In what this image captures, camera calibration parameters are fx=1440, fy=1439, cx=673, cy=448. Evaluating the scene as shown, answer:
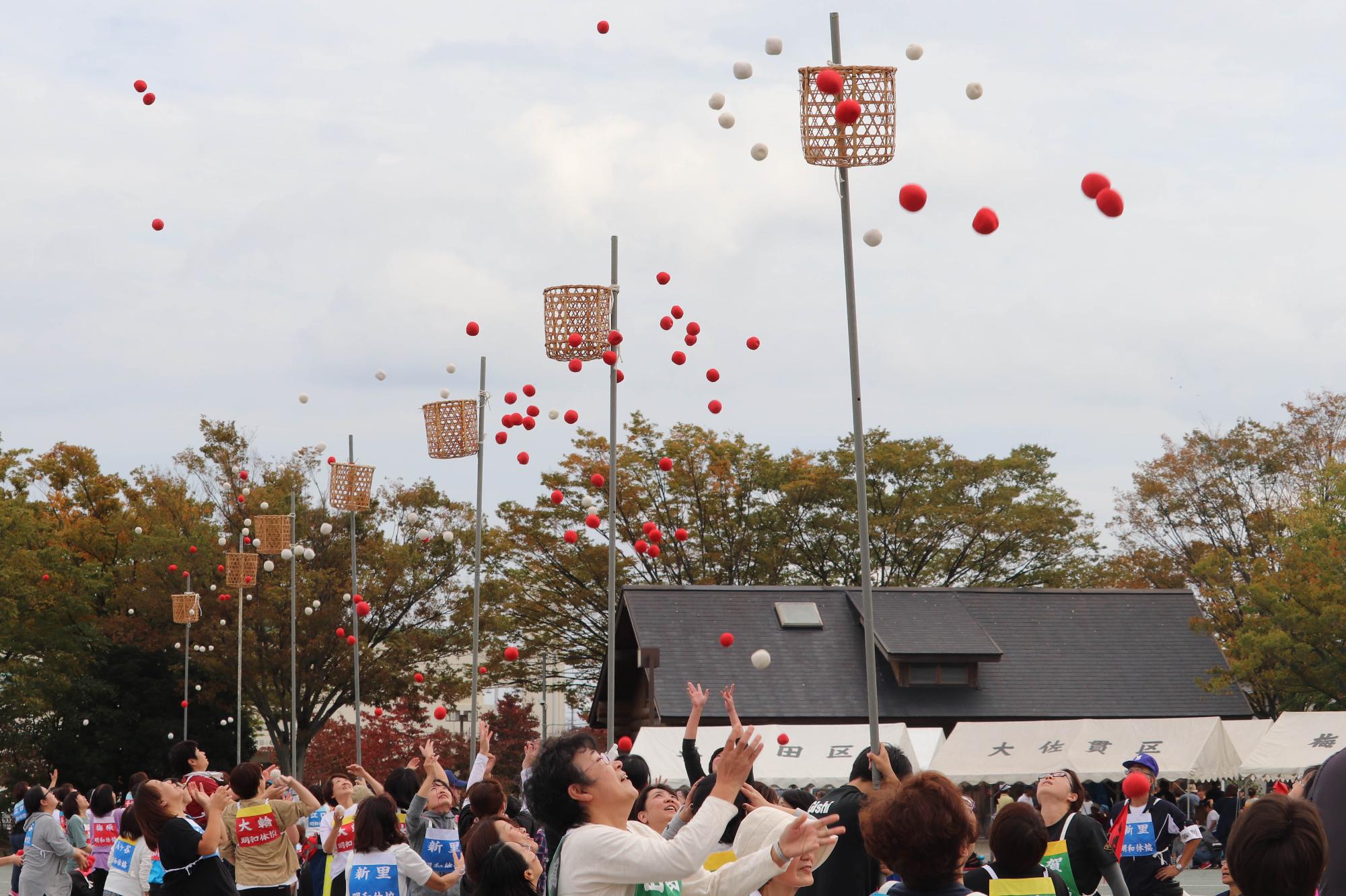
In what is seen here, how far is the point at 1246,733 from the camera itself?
2512cm

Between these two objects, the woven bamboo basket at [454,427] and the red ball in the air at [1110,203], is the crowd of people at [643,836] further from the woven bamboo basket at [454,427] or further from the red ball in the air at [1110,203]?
the woven bamboo basket at [454,427]

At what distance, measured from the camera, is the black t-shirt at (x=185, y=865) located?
7.27m

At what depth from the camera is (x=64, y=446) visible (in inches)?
1913

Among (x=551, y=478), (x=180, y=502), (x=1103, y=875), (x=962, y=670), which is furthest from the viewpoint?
(x=180, y=502)

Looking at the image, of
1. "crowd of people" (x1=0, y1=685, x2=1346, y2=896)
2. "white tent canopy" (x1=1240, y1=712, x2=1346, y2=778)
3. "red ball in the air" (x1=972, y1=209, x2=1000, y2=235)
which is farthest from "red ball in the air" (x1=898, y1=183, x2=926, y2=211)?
"white tent canopy" (x1=1240, y1=712, x2=1346, y2=778)

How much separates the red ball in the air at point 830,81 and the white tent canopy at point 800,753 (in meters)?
15.4

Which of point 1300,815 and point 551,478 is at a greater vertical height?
point 551,478

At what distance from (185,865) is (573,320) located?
26.0ft

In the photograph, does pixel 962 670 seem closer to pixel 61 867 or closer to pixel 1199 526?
pixel 1199 526

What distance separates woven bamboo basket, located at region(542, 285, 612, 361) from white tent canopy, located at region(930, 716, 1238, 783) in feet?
38.1

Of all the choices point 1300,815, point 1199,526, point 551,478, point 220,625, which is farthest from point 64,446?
point 1300,815

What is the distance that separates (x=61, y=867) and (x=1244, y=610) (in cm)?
2676

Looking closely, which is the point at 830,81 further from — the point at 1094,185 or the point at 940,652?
the point at 940,652

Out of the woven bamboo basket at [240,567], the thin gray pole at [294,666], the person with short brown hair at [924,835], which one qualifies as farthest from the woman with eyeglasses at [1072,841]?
the woven bamboo basket at [240,567]
